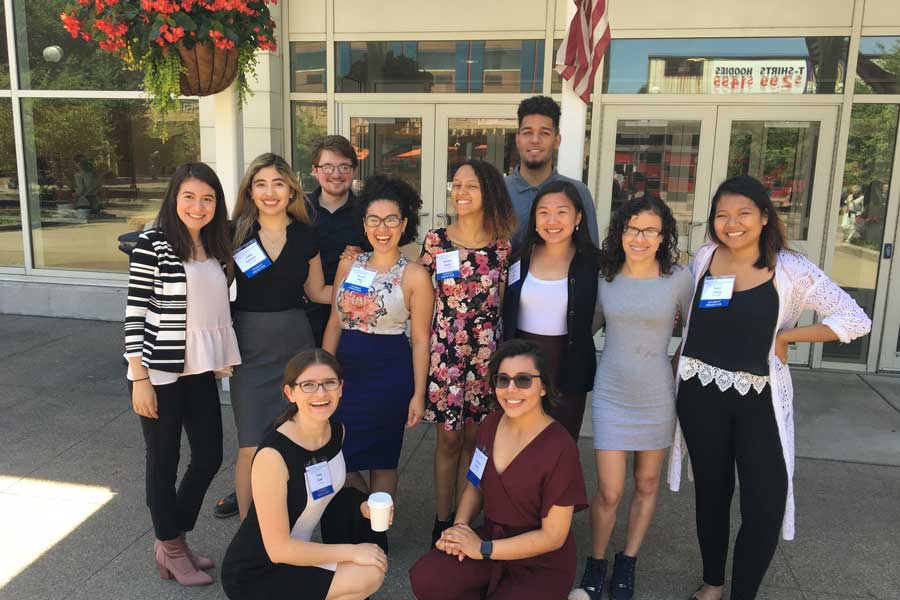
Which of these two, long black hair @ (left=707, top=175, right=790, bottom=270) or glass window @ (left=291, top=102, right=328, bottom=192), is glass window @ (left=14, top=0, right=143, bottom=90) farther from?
long black hair @ (left=707, top=175, right=790, bottom=270)

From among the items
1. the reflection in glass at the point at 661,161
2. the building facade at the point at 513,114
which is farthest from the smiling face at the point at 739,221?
the building facade at the point at 513,114

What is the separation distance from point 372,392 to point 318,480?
0.60 m

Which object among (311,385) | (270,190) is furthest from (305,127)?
(311,385)

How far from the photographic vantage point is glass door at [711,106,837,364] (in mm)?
5863

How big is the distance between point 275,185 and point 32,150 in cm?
636

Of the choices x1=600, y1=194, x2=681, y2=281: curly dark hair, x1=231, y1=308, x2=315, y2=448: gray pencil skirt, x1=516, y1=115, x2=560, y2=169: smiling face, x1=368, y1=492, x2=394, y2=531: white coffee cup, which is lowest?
x1=368, y1=492, x2=394, y2=531: white coffee cup

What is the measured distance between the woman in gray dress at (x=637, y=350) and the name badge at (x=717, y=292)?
0.34ft

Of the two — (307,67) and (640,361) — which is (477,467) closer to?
(640,361)

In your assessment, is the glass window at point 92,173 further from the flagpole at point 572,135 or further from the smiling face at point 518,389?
the smiling face at point 518,389

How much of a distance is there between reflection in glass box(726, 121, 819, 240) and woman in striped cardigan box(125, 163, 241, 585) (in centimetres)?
488

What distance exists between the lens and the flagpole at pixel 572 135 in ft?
12.3

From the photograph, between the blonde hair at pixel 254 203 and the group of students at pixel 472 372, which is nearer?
the group of students at pixel 472 372

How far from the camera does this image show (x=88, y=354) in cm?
618

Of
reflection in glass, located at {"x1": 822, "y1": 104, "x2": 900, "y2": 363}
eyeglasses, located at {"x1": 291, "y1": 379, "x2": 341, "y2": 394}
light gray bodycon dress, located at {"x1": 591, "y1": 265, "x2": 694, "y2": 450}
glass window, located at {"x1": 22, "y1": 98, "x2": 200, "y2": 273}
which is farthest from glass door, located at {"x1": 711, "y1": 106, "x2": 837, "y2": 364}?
glass window, located at {"x1": 22, "y1": 98, "x2": 200, "y2": 273}
